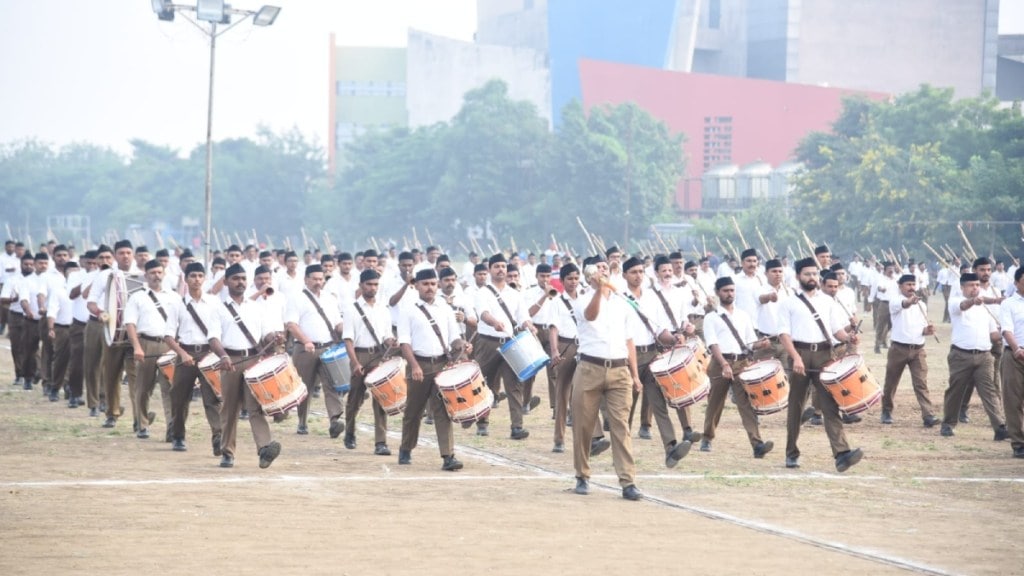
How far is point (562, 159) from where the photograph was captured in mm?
76625

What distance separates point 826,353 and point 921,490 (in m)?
1.74

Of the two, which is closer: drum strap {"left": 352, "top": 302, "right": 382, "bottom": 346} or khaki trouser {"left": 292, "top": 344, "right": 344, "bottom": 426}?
drum strap {"left": 352, "top": 302, "right": 382, "bottom": 346}

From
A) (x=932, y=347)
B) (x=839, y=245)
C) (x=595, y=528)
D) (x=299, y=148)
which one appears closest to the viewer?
(x=595, y=528)

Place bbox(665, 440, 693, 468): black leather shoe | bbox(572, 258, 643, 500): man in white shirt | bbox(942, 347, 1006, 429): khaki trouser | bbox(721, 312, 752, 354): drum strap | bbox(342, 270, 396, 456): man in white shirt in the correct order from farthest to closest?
1. bbox(942, 347, 1006, 429): khaki trouser
2. bbox(342, 270, 396, 456): man in white shirt
3. bbox(721, 312, 752, 354): drum strap
4. bbox(665, 440, 693, 468): black leather shoe
5. bbox(572, 258, 643, 500): man in white shirt

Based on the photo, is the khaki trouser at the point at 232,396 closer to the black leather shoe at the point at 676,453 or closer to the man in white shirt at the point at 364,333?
the man in white shirt at the point at 364,333

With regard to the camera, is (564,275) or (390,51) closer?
(564,275)

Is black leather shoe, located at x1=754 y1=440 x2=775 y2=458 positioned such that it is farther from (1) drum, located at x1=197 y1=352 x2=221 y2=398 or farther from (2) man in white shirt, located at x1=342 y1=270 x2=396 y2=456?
(1) drum, located at x1=197 y1=352 x2=221 y2=398

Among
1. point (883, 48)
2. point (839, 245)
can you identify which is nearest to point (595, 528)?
point (839, 245)

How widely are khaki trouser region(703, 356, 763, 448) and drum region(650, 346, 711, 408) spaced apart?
1.36 feet

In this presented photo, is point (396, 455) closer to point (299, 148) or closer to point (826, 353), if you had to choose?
point (826, 353)

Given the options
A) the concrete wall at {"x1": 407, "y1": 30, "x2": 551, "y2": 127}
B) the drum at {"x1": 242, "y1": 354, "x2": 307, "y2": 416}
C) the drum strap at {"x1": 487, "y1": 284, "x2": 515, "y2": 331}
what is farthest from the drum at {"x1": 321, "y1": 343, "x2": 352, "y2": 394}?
the concrete wall at {"x1": 407, "y1": 30, "x2": 551, "y2": 127}

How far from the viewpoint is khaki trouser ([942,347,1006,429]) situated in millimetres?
15906

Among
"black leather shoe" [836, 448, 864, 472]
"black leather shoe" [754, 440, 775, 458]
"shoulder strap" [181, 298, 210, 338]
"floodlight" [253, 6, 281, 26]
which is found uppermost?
"floodlight" [253, 6, 281, 26]

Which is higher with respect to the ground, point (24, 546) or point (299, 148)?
point (299, 148)
